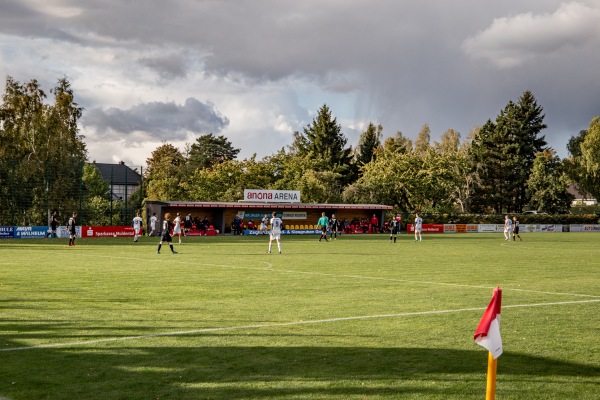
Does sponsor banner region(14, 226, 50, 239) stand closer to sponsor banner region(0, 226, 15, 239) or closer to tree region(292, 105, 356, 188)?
sponsor banner region(0, 226, 15, 239)

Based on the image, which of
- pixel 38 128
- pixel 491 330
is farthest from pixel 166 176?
pixel 491 330

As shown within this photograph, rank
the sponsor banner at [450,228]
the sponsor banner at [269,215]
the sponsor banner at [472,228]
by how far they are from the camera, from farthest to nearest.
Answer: the sponsor banner at [472,228]
the sponsor banner at [450,228]
the sponsor banner at [269,215]

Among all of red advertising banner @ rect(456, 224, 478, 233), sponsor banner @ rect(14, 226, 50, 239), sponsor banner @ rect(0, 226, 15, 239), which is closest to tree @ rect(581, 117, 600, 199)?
red advertising banner @ rect(456, 224, 478, 233)

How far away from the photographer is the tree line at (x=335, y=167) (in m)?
67.1

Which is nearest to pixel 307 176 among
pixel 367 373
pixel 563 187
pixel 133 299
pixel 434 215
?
pixel 434 215

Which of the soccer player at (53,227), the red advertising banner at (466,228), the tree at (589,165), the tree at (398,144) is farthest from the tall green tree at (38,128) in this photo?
the tree at (589,165)

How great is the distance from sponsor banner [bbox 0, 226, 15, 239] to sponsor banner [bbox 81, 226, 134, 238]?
194 inches

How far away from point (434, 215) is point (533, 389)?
7638 cm

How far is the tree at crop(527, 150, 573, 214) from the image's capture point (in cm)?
10112

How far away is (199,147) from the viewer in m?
125

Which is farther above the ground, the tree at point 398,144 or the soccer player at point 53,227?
the tree at point 398,144

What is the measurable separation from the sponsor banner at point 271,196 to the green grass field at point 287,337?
45.5 metres

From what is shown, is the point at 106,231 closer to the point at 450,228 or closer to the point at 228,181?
the point at 228,181

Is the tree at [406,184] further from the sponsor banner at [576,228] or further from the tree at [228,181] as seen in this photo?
the sponsor banner at [576,228]
